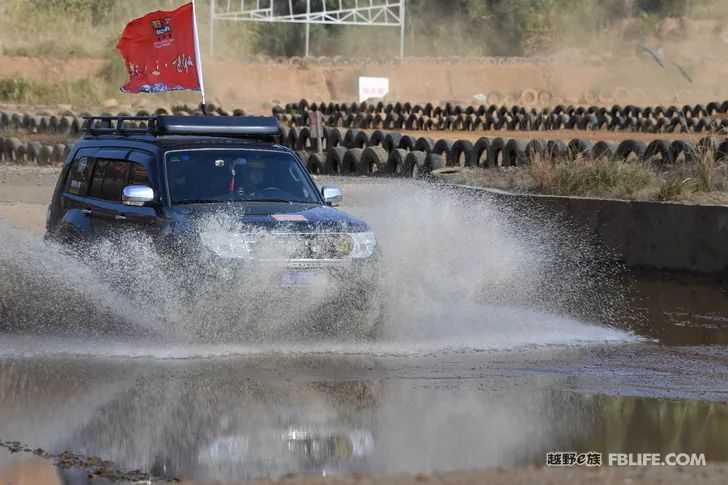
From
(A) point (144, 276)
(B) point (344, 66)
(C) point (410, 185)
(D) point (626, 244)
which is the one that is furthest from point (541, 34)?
(A) point (144, 276)

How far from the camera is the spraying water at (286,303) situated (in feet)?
31.8

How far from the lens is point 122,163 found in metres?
11.2

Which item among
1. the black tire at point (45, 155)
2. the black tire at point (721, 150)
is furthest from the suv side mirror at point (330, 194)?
the black tire at point (45, 155)

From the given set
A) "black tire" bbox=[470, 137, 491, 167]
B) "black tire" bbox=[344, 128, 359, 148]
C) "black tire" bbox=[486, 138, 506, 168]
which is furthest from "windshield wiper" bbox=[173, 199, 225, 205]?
"black tire" bbox=[344, 128, 359, 148]

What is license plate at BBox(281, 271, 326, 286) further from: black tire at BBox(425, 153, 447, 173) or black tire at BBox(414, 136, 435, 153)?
black tire at BBox(414, 136, 435, 153)

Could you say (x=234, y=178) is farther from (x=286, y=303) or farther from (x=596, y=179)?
(x=596, y=179)

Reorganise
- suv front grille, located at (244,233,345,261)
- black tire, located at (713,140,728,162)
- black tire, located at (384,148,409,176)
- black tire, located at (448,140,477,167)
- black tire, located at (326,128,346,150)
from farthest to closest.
→ black tire, located at (326,128,346,150) → black tire, located at (384,148,409,176) → black tire, located at (448,140,477,167) → black tire, located at (713,140,728,162) → suv front grille, located at (244,233,345,261)

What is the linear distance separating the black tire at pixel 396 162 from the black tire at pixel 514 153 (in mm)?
2345

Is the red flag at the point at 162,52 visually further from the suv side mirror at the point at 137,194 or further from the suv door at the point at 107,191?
the suv side mirror at the point at 137,194

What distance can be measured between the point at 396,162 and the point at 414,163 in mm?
772

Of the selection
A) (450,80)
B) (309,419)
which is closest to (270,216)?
(309,419)

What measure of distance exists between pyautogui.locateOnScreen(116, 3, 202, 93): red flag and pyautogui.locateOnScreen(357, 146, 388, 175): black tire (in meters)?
12.0

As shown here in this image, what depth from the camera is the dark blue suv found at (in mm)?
9695

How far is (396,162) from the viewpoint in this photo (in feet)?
85.1
